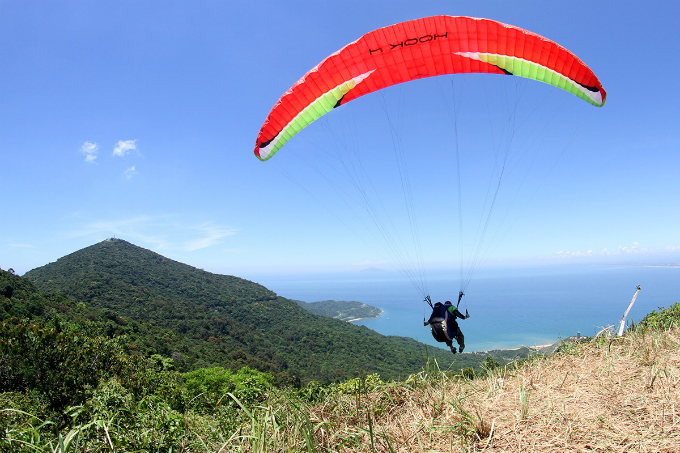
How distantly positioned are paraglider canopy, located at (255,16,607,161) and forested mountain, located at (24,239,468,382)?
29.1m

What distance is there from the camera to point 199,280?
7325 cm

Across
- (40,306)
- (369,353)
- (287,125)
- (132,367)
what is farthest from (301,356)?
(287,125)

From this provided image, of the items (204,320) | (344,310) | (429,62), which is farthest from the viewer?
(344,310)

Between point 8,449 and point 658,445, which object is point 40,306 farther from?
point 658,445

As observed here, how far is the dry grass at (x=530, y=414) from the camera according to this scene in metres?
1.68

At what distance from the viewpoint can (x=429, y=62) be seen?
6.05m

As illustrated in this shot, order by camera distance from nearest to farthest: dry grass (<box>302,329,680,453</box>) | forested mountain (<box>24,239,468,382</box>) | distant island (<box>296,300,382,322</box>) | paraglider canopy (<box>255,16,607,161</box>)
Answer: dry grass (<box>302,329,680,453</box>), paraglider canopy (<box>255,16,607,161</box>), forested mountain (<box>24,239,468,382</box>), distant island (<box>296,300,382,322</box>)

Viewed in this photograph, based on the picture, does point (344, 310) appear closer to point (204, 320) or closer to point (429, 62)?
point (204, 320)

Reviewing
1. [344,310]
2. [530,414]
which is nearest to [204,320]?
[530,414]

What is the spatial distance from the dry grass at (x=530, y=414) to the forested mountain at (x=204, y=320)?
30.6m

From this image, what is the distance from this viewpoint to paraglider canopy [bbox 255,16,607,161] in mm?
5430

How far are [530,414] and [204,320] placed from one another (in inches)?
2212

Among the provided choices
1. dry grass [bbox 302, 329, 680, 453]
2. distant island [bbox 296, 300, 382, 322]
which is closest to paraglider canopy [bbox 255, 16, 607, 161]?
dry grass [bbox 302, 329, 680, 453]

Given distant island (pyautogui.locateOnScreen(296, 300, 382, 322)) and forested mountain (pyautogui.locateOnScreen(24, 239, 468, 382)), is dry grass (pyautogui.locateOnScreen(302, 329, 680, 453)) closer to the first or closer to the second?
forested mountain (pyautogui.locateOnScreen(24, 239, 468, 382))
